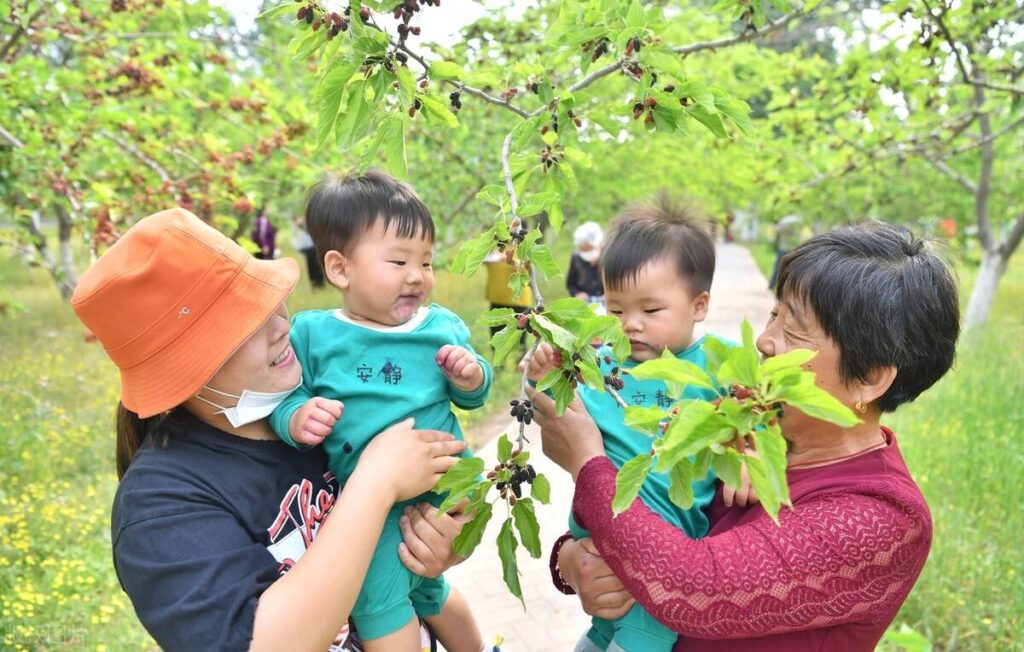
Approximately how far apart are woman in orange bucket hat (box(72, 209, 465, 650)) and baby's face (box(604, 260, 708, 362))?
711 mm

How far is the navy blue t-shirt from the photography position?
120 centimetres

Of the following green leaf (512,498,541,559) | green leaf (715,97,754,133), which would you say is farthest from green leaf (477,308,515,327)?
green leaf (715,97,754,133)

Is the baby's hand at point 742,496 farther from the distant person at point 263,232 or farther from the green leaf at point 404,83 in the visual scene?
the distant person at point 263,232

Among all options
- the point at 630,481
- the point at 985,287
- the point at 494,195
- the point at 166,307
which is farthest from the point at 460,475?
the point at 985,287

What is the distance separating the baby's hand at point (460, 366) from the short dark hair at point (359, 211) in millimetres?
337

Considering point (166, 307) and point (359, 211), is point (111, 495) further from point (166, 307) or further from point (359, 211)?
point (166, 307)

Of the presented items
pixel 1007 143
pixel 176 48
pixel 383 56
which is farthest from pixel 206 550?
pixel 1007 143

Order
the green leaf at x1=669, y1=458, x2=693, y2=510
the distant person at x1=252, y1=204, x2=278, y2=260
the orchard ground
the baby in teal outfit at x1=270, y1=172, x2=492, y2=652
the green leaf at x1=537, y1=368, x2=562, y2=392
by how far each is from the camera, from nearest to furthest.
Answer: the green leaf at x1=669, y1=458, x2=693, y2=510 < the green leaf at x1=537, y1=368, x2=562, y2=392 < the baby in teal outfit at x1=270, y1=172, x2=492, y2=652 < the orchard ground < the distant person at x1=252, y1=204, x2=278, y2=260

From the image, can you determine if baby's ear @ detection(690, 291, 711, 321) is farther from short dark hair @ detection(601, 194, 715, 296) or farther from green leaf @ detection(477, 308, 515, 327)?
green leaf @ detection(477, 308, 515, 327)

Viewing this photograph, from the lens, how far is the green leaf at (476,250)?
1.33 m

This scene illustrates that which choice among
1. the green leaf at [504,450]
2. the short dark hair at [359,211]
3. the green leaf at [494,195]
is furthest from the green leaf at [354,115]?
the green leaf at [504,450]

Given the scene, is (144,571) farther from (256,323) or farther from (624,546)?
(624,546)

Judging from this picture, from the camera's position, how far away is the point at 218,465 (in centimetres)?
142

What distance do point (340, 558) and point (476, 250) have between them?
62 cm
